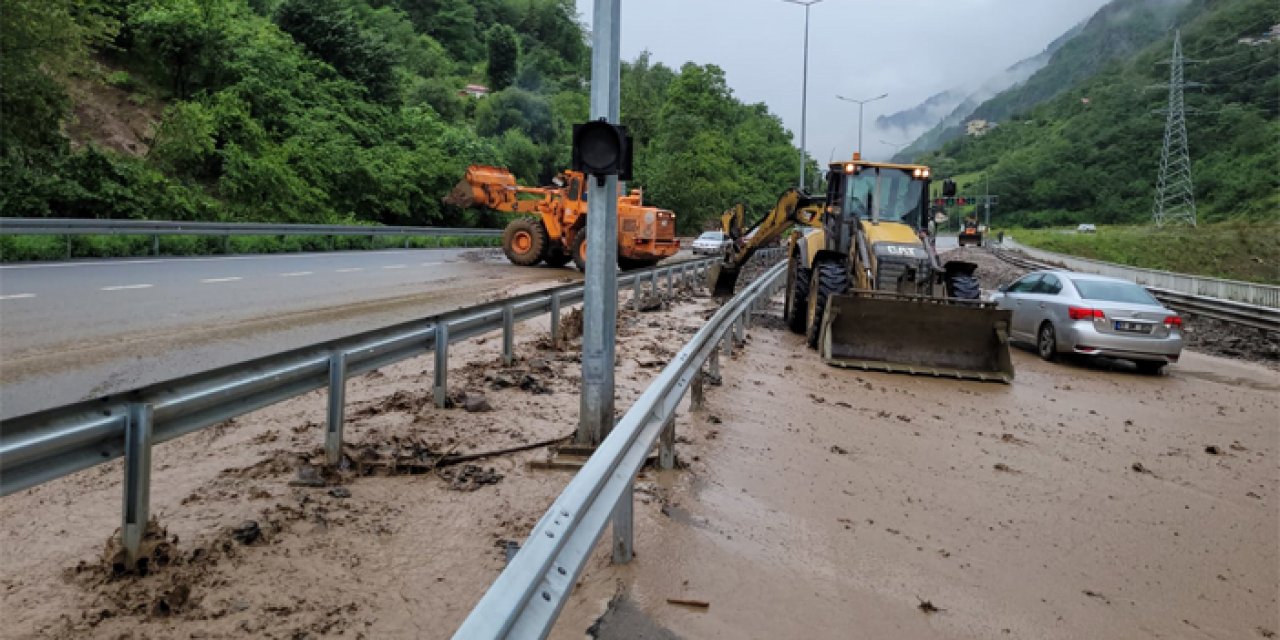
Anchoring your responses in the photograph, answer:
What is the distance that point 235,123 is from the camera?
31672mm

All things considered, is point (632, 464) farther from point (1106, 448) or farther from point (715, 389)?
point (1106, 448)

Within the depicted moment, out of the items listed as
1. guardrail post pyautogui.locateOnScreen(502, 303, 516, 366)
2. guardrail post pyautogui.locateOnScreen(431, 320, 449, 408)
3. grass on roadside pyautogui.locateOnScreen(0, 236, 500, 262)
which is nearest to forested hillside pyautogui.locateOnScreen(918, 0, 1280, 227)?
grass on roadside pyautogui.locateOnScreen(0, 236, 500, 262)

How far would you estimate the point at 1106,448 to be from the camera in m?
7.74

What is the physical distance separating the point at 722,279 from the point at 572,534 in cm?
1713

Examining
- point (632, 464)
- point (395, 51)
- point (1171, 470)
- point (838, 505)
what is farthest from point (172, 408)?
point (395, 51)

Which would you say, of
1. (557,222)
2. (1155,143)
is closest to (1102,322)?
(557,222)

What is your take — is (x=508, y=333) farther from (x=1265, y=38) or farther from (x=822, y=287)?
(x=1265, y=38)

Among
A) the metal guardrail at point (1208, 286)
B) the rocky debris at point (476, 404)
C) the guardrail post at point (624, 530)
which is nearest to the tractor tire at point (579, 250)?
the metal guardrail at point (1208, 286)

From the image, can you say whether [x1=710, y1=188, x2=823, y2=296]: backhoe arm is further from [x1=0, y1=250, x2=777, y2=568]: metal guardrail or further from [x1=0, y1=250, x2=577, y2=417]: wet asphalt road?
[x1=0, y1=250, x2=777, y2=568]: metal guardrail

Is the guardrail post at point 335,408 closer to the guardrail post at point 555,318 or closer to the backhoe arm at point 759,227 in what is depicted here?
the guardrail post at point 555,318

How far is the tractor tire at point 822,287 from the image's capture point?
12562 mm

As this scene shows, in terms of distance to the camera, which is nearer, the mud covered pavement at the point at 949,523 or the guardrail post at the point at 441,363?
the mud covered pavement at the point at 949,523

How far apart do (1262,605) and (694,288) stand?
18213mm

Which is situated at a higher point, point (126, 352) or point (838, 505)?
point (126, 352)
